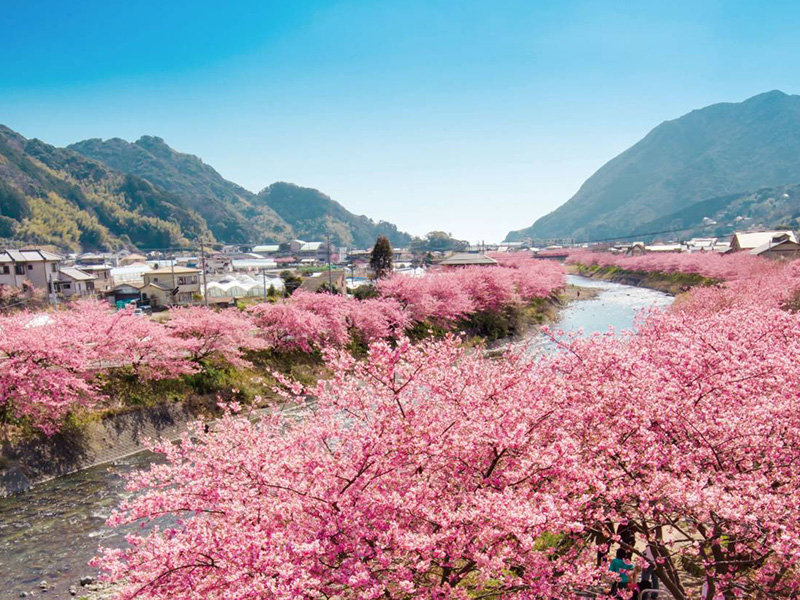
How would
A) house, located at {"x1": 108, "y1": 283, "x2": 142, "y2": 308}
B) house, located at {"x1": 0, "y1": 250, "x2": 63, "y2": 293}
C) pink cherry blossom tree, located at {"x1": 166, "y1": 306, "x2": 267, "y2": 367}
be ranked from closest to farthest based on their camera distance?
pink cherry blossom tree, located at {"x1": 166, "y1": 306, "x2": 267, "y2": 367} < house, located at {"x1": 0, "y1": 250, "x2": 63, "y2": 293} < house, located at {"x1": 108, "y1": 283, "x2": 142, "y2": 308}

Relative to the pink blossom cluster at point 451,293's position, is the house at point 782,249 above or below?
above

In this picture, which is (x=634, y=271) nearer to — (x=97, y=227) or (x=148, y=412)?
(x=148, y=412)

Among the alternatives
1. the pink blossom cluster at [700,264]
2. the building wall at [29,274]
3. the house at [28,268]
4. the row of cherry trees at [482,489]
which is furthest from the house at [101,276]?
the pink blossom cluster at [700,264]

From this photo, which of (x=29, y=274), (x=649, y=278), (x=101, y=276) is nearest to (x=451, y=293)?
(x=29, y=274)

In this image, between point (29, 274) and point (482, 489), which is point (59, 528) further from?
point (29, 274)

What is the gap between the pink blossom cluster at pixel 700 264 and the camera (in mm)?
55844

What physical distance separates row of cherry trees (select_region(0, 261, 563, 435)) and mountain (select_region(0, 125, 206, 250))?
125m

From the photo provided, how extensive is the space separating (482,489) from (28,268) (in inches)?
2148

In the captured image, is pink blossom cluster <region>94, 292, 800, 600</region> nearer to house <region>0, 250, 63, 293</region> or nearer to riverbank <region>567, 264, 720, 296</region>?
house <region>0, 250, 63, 293</region>

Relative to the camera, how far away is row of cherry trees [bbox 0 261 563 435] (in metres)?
19.4

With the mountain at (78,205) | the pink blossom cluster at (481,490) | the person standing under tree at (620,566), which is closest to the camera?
the pink blossom cluster at (481,490)

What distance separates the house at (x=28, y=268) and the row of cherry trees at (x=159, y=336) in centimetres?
2410

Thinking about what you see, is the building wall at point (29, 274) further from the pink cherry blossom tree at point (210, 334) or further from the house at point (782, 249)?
the house at point (782, 249)

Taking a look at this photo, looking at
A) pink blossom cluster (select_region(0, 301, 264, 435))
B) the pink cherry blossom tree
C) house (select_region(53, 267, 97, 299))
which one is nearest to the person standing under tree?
pink blossom cluster (select_region(0, 301, 264, 435))
